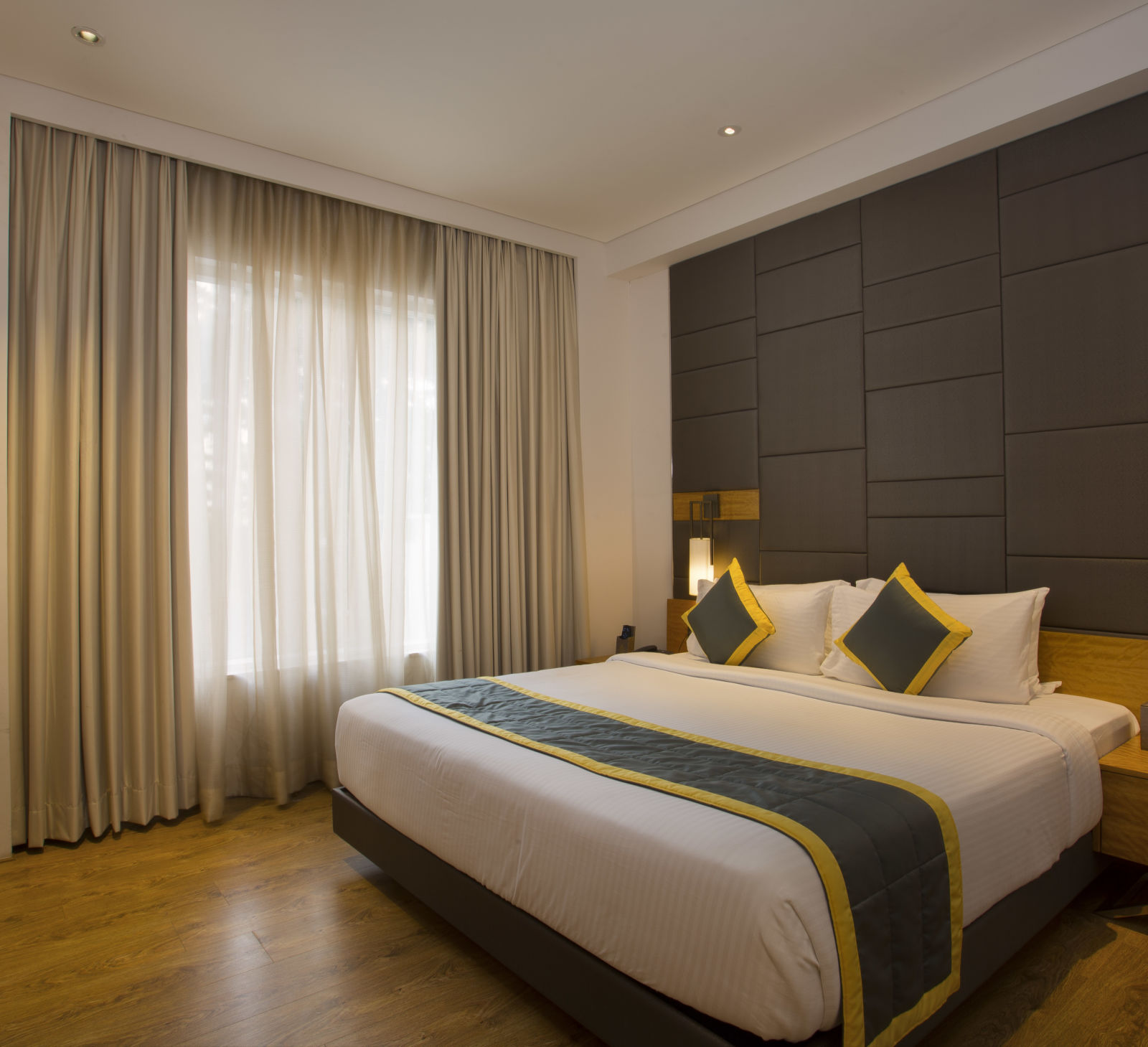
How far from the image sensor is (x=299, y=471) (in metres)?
3.73

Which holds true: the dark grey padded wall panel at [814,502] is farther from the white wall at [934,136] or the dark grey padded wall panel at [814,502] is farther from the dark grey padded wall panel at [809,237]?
the white wall at [934,136]

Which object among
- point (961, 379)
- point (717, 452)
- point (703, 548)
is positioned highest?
point (961, 379)

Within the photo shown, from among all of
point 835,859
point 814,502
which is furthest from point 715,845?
point 814,502

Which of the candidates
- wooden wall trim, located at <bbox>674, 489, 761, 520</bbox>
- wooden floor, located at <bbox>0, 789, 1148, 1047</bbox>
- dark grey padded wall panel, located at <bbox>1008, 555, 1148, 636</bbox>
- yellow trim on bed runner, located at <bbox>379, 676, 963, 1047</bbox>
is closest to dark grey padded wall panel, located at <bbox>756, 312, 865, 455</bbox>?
wooden wall trim, located at <bbox>674, 489, 761, 520</bbox>

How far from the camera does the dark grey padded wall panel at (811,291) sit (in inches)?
148

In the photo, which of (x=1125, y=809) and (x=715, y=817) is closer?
(x=715, y=817)

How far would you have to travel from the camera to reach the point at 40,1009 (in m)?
2.08

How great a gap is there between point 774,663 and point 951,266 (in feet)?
6.16

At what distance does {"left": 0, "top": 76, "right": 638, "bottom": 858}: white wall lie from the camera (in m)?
3.00

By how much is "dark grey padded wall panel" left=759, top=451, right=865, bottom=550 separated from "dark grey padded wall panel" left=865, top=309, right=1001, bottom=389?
0.40 meters

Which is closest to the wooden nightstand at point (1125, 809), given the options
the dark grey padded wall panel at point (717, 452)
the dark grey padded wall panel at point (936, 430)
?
the dark grey padded wall panel at point (936, 430)

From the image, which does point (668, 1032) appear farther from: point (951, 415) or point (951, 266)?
point (951, 266)

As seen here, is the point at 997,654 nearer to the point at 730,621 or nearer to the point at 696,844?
the point at 730,621

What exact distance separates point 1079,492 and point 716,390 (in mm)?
1915
